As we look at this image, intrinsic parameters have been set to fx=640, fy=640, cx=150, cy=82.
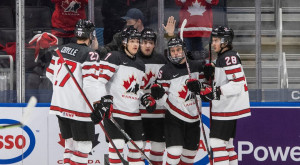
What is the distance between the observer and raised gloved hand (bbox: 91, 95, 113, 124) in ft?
14.8

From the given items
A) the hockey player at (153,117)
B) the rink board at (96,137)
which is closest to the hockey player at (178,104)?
the hockey player at (153,117)

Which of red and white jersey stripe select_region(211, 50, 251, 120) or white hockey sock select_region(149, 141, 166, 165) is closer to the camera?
red and white jersey stripe select_region(211, 50, 251, 120)

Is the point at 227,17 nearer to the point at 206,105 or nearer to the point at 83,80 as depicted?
the point at 206,105

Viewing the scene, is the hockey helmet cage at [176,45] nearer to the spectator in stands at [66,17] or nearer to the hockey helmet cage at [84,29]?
the hockey helmet cage at [84,29]

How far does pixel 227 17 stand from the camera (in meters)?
5.26

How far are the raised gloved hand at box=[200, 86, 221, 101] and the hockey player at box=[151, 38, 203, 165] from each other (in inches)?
9.2

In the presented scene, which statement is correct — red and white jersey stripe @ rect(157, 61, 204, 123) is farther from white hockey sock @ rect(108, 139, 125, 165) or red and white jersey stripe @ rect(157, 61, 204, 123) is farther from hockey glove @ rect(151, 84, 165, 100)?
white hockey sock @ rect(108, 139, 125, 165)

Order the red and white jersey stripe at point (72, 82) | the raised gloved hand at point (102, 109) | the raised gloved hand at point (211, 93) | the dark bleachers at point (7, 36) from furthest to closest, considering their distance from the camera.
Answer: the dark bleachers at point (7, 36), the red and white jersey stripe at point (72, 82), the raised gloved hand at point (211, 93), the raised gloved hand at point (102, 109)

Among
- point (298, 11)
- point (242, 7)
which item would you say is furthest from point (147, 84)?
point (298, 11)

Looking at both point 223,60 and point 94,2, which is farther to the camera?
point 94,2

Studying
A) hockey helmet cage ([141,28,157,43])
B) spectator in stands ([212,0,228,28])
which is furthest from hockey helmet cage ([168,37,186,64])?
spectator in stands ([212,0,228,28])

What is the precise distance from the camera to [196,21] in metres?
5.33

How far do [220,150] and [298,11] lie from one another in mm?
1361

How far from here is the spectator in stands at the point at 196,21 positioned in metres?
5.29
